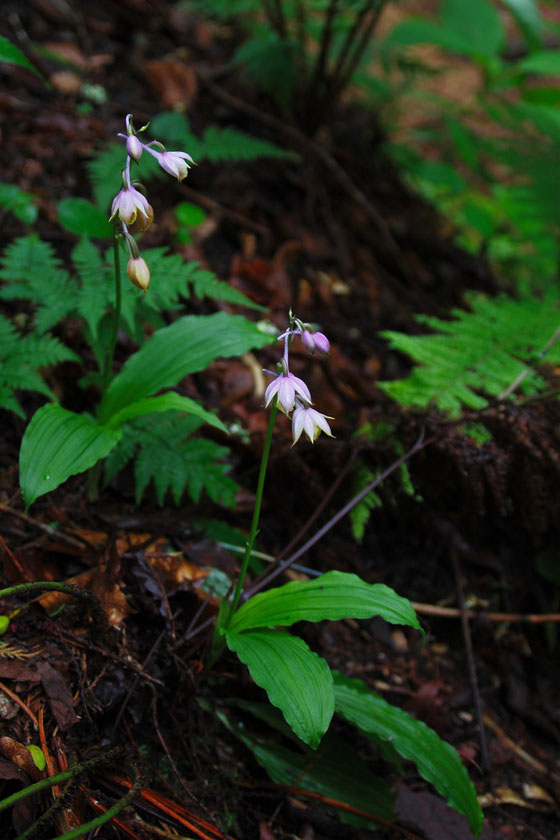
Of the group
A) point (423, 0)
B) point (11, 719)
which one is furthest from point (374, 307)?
point (423, 0)

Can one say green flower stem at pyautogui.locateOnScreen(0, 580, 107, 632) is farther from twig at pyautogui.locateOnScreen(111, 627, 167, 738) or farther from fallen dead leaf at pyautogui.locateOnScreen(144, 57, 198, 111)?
fallen dead leaf at pyautogui.locateOnScreen(144, 57, 198, 111)

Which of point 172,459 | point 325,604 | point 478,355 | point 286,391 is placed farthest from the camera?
point 478,355

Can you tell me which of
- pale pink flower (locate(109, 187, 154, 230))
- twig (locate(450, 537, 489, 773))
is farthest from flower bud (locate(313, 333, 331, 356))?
twig (locate(450, 537, 489, 773))

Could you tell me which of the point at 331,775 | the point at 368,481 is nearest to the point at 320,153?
the point at 368,481

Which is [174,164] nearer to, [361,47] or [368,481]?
[368,481]

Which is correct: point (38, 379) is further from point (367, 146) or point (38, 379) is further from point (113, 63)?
point (367, 146)
